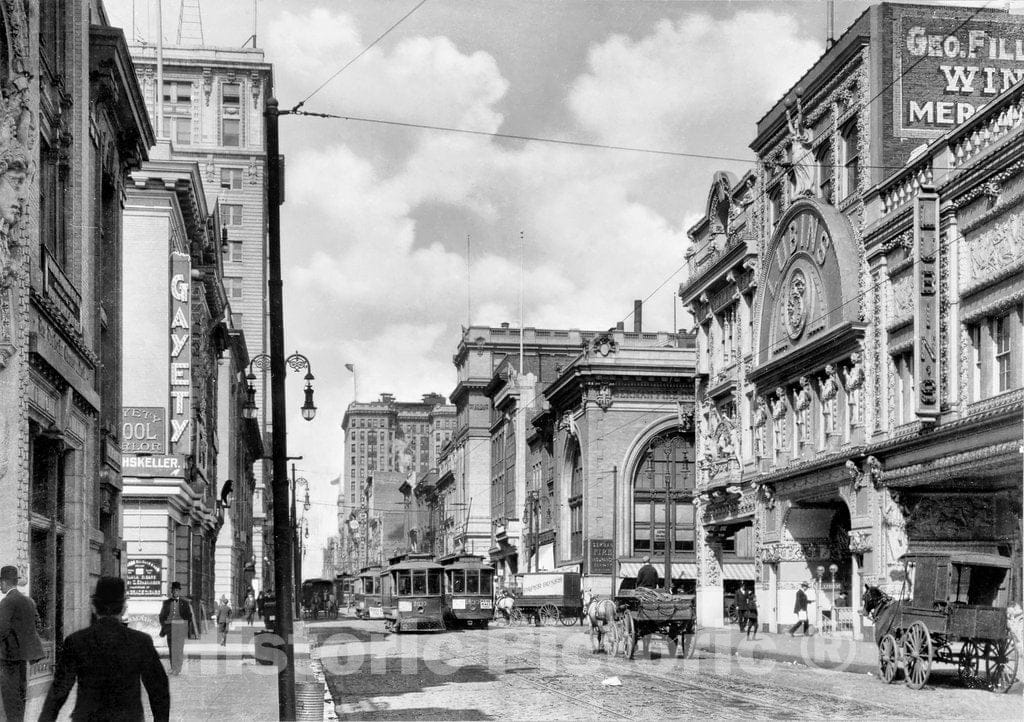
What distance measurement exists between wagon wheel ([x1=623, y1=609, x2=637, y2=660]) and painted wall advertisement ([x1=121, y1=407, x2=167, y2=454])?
1956 cm

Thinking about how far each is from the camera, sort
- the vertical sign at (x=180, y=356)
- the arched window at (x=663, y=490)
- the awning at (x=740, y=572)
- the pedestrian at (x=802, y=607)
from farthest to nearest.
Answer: the arched window at (x=663, y=490)
the awning at (x=740, y=572)
the vertical sign at (x=180, y=356)
the pedestrian at (x=802, y=607)

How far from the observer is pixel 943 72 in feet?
122

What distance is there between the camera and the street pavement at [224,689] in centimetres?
1712

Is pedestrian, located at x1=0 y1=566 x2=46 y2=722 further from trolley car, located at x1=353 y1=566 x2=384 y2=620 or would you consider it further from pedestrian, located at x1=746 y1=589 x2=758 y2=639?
trolley car, located at x1=353 y1=566 x2=384 y2=620

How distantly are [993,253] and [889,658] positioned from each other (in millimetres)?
11005

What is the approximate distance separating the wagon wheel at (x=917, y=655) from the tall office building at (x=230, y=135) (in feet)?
257

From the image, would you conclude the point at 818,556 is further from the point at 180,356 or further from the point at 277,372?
the point at 277,372

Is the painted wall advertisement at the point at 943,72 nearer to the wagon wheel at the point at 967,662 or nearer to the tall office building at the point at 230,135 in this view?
the wagon wheel at the point at 967,662

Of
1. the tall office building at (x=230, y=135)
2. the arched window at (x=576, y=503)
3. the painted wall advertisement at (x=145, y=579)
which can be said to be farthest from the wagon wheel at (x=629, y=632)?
the tall office building at (x=230, y=135)

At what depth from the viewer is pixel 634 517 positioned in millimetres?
74188

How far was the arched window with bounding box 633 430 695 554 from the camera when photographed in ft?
245

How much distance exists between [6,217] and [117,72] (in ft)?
32.8

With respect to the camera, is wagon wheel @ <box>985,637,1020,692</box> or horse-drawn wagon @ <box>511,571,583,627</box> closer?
wagon wheel @ <box>985,637,1020,692</box>

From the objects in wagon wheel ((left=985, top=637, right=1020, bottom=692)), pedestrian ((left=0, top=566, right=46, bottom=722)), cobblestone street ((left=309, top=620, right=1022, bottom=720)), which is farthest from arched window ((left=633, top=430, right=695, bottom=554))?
pedestrian ((left=0, top=566, right=46, bottom=722))
